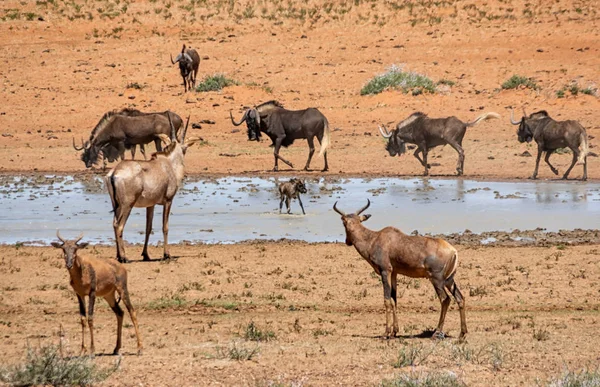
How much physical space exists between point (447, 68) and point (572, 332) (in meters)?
28.3

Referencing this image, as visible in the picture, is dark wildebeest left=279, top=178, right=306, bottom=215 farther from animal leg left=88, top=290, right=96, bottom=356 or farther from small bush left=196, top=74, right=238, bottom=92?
small bush left=196, top=74, right=238, bottom=92

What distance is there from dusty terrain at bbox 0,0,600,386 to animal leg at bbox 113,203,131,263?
1.21ft

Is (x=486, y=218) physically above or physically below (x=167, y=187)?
below

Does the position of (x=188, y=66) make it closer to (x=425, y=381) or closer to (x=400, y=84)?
(x=400, y=84)

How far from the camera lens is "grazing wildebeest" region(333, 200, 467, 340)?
33.3 ft

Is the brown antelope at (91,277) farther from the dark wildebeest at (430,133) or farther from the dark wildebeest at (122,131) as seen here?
the dark wildebeest at (430,133)

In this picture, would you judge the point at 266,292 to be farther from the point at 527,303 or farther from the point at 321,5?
the point at 321,5

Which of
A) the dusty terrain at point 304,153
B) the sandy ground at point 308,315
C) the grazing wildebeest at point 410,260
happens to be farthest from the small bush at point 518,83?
the grazing wildebeest at point 410,260

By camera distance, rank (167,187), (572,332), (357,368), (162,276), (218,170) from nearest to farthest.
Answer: (357,368) < (572,332) < (162,276) < (167,187) < (218,170)

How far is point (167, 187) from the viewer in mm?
15344

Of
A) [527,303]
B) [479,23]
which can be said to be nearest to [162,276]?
[527,303]

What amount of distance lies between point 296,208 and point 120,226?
623 cm

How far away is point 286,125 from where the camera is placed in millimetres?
27641

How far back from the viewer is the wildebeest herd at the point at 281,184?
376 inches
